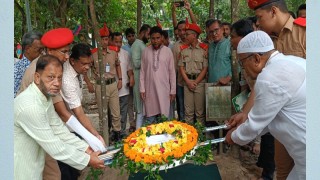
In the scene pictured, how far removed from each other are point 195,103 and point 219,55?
84 centimetres

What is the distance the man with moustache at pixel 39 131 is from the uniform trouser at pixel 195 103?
3.12 m

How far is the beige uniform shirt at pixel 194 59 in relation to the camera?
5.95 m

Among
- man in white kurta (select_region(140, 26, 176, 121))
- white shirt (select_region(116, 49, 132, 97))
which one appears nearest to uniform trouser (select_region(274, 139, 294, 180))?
man in white kurta (select_region(140, 26, 176, 121))

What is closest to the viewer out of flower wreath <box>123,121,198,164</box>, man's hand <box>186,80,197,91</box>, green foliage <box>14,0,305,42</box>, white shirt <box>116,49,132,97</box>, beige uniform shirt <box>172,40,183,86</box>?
flower wreath <box>123,121,198,164</box>

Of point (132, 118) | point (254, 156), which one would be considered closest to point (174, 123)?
point (254, 156)

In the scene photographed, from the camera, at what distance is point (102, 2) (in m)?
8.91

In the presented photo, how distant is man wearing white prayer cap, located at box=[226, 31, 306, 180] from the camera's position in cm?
258

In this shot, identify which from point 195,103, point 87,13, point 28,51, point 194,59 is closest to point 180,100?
point 195,103

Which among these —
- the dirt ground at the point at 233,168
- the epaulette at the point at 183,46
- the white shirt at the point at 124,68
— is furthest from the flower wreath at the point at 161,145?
the white shirt at the point at 124,68

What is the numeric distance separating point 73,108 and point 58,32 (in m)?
0.69

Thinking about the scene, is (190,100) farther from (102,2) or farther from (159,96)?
(102,2)

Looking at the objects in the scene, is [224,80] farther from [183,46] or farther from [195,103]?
A: [183,46]

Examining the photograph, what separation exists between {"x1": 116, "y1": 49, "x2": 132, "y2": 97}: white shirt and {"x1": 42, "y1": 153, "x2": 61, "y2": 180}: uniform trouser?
322cm

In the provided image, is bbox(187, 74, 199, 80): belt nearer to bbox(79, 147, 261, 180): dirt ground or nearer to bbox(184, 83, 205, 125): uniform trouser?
bbox(184, 83, 205, 125): uniform trouser
